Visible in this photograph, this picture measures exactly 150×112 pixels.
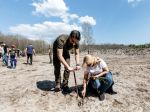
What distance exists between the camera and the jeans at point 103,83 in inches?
265

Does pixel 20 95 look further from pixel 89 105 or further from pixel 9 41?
pixel 9 41

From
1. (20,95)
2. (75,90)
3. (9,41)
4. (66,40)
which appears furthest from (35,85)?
(9,41)

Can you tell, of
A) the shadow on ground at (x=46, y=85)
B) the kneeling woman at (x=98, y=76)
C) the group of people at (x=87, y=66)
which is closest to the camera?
the group of people at (x=87, y=66)

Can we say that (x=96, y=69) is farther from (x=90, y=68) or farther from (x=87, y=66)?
(x=87, y=66)

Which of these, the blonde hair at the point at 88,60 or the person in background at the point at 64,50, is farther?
the person in background at the point at 64,50

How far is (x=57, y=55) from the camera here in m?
6.85

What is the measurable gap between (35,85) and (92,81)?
2495 millimetres

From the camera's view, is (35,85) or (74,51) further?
(35,85)

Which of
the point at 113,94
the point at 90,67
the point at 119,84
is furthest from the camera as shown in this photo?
the point at 119,84

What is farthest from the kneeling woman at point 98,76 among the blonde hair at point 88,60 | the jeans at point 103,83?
the blonde hair at point 88,60

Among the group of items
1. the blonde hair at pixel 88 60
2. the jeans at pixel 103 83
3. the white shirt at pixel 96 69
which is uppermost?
the blonde hair at pixel 88 60

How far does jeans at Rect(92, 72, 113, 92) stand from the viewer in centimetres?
672

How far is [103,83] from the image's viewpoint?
22.2 feet

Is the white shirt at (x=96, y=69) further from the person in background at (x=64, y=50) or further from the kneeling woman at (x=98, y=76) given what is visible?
the person in background at (x=64, y=50)
